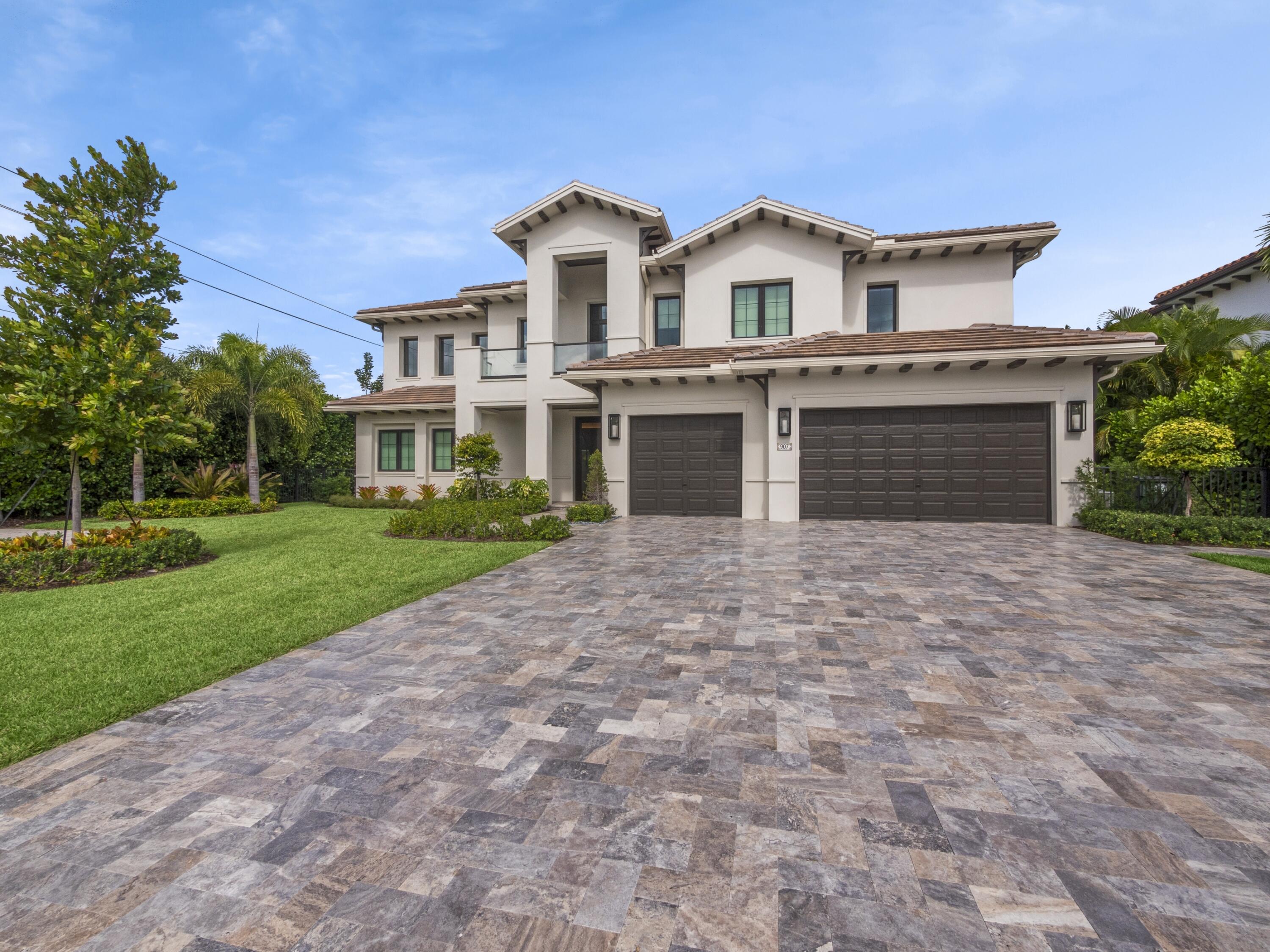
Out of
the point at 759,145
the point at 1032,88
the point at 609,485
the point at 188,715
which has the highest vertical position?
the point at 759,145

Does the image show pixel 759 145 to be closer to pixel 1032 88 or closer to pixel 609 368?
pixel 1032 88

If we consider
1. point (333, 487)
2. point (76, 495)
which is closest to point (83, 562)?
point (76, 495)

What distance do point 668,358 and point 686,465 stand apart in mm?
2831

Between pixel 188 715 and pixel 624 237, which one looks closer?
pixel 188 715

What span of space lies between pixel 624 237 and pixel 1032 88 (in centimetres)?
958

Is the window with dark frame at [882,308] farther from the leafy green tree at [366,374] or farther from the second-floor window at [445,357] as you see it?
the leafy green tree at [366,374]

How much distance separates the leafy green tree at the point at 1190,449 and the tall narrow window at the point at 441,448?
1918 centimetres

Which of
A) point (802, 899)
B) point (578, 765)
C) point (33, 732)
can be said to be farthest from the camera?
point (33, 732)

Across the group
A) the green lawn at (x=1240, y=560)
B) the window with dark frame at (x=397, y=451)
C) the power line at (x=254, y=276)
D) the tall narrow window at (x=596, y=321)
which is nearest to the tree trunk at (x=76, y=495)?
the window with dark frame at (x=397, y=451)

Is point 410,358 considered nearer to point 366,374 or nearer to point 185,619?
point 185,619

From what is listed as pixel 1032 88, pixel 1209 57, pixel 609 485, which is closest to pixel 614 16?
pixel 1032 88

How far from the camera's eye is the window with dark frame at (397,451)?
20.1 metres

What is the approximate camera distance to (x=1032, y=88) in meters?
10.9

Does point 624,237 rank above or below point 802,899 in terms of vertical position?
above
